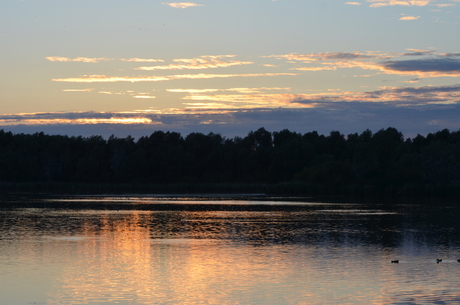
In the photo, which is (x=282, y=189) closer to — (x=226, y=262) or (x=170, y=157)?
(x=170, y=157)

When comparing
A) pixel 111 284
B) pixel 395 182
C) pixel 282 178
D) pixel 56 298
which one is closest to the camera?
pixel 56 298

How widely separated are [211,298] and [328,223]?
29054 millimetres

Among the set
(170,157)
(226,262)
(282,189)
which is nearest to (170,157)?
(170,157)

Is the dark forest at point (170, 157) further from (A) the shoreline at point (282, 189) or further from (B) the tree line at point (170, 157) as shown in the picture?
(A) the shoreline at point (282, 189)

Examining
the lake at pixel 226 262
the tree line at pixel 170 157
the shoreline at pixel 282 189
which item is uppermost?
the tree line at pixel 170 157

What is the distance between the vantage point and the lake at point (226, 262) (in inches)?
747

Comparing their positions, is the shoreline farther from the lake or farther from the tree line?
the lake

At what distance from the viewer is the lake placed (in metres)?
19.0

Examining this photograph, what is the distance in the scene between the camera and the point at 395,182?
102812 millimetres

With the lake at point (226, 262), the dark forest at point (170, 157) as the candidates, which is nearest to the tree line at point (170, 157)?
the dark forest at point (170, 157)

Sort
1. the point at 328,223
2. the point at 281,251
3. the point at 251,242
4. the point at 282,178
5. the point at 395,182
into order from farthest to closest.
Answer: the point at 282,178
the point at 395,182
the point at 328,223
the point at 251,242
the point at 281,251

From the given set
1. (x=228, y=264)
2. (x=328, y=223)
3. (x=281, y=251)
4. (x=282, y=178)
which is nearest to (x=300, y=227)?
(x=328, y=223)

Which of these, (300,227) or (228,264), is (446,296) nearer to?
(228,264)

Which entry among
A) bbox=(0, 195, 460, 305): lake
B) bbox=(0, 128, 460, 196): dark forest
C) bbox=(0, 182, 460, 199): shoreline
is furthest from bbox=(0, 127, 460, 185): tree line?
bbox=(0, 195, 460, 305): lake
